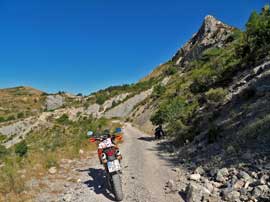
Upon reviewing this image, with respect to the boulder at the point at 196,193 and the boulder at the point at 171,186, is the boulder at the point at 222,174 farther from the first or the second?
the boulder at the point at 171,186

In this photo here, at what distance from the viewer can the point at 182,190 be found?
8078mm

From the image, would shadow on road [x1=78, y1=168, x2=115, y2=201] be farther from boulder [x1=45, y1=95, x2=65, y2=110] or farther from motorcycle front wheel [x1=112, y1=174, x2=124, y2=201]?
boulder [x1=45, y1=95, x2=65, y2=110]

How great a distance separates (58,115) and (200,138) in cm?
8327

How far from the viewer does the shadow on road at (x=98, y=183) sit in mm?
8609

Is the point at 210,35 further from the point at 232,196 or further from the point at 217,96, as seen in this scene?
the point at 232,196

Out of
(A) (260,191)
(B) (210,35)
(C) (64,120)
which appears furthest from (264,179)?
(C) (64,120)

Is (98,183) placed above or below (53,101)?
below

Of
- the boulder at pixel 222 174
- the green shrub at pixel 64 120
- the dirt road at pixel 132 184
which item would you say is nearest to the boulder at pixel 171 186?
the dirt road at pixel 132 184

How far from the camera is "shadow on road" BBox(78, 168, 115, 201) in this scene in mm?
8609

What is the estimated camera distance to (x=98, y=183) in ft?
32.2

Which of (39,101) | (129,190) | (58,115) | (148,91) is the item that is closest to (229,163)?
(129,190)

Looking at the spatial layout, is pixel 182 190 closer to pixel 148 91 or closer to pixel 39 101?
pixel 148 91

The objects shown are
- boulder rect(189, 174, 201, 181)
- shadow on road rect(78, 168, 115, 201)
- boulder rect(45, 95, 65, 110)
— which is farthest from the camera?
boulder rect(45, 95, 65, 110)

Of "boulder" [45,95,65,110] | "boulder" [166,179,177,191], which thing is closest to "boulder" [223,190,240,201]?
"boulder" [166,179,177,191]
